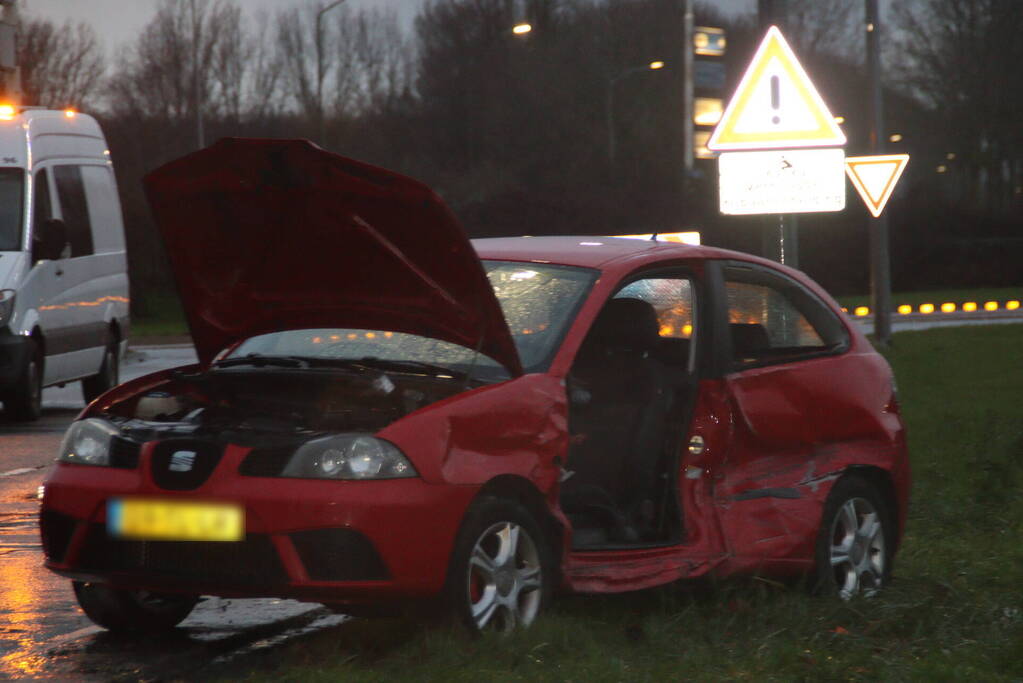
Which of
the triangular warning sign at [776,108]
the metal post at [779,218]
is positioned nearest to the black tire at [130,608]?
the triangular warning sign at [776,108]

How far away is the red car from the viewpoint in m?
5.21

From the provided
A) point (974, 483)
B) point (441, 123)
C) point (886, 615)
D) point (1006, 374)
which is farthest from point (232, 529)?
point (441, 123)

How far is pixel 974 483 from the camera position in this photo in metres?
9.71

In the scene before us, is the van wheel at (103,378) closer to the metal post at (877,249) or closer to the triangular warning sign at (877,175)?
the triangular warning sign at (877,175)

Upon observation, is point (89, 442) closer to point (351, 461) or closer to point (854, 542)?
point (351, 461)

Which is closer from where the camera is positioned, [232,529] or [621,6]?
[232,529]

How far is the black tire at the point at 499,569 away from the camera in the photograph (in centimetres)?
527

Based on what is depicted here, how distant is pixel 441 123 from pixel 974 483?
2481 inches

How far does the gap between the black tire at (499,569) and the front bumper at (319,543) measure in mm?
60

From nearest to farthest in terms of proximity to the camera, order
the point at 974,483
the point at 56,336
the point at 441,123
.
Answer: the point at 974,483
the point at 56,336
the point at 441,123

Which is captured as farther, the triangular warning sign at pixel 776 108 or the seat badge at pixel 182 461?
the triangular warning sign at pixel 776 108

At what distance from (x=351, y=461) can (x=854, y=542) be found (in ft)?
8.15

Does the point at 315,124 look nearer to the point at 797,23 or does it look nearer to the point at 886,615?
the point at 797,23

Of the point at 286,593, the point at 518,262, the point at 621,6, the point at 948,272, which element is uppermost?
the point at 621,6
